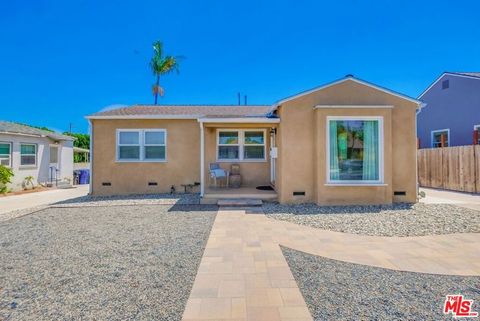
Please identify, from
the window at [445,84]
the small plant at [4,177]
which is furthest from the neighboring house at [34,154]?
the window at [445,84]

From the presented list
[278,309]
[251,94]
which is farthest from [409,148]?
[251,94]

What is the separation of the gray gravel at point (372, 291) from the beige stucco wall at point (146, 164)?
8.91 metres

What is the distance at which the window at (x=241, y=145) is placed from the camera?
1278cm

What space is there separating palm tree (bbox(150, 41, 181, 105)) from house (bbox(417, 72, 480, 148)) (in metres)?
21.6

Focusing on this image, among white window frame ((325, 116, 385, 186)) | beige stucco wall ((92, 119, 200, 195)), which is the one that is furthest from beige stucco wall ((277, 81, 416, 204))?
beige stucco wall ((92, 119, 200, 195))

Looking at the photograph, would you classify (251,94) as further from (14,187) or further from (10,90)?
(10,90)

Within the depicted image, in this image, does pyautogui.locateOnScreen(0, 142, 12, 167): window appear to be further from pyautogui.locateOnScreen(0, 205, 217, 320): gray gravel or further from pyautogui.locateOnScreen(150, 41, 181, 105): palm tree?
pyautogui.locateOnScreen(150, 41, 181, 105): palm tree

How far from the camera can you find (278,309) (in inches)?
120

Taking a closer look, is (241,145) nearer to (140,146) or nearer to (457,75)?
(140,146)

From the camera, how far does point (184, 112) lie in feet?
45.3

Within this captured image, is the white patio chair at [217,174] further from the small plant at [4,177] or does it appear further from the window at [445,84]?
the window at [445,84]

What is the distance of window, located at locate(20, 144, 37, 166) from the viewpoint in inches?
623

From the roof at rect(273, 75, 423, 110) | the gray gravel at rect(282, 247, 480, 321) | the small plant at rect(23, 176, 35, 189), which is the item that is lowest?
the gray gravel at rect(282, 247, 480, 321)

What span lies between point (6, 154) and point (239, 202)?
14.9 m
